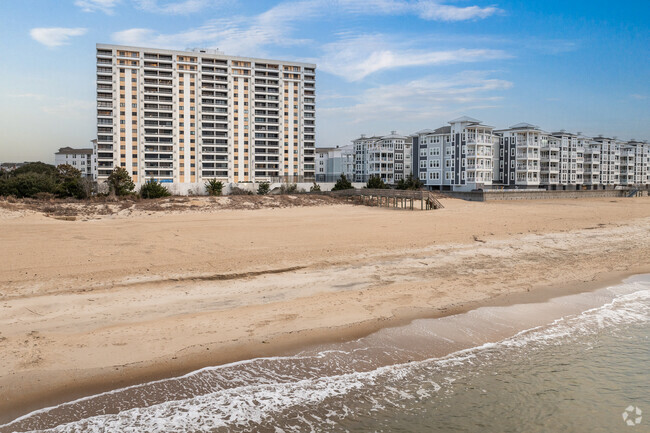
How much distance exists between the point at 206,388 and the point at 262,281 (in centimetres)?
614

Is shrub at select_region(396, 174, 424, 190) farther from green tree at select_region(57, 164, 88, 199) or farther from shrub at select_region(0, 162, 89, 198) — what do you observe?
shrub at select_region(0, 162, 89, 198)

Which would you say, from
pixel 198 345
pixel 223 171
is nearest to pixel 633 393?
pixel 198 345

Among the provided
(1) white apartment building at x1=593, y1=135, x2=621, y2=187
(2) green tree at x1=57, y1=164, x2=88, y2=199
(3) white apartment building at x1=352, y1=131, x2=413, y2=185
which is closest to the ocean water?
(2) green tree at x1=57, y1=164, x2=88, y2=199

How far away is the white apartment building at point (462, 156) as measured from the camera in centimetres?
7688

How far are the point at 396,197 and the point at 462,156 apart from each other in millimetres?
36182

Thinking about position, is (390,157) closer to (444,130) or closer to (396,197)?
(444,130)

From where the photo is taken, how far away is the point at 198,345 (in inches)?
328

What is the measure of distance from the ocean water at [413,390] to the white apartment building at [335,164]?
9769 centimetres

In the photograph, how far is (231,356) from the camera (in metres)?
8.03

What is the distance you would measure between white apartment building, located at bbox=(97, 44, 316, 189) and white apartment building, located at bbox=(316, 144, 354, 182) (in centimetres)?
709

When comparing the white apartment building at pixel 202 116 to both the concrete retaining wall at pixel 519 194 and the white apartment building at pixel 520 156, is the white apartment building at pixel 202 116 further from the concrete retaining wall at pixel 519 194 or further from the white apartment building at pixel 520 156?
the concrete retaining wall at pixel 519 194

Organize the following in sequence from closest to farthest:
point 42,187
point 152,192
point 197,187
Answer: point 42,187, point 152,192, point 197,187

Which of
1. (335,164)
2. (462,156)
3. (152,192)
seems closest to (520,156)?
(462,156)

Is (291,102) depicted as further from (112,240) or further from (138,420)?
(138,420)
